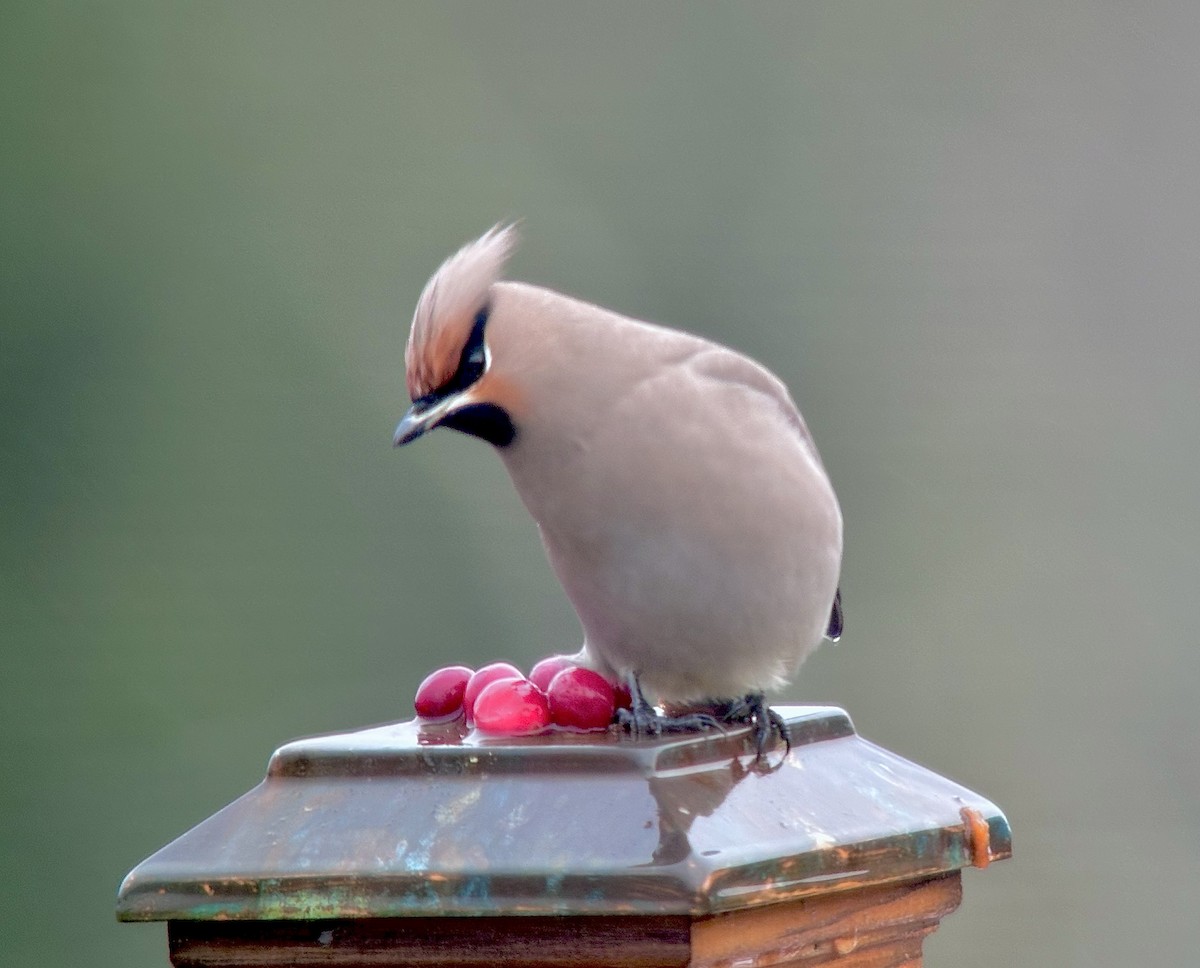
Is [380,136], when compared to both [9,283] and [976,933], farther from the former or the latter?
[976,933]

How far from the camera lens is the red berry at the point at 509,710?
5.39 ft

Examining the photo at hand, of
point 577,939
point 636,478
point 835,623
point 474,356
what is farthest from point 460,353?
point 577,939

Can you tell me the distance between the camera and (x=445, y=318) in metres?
2.16

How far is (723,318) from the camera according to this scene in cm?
740

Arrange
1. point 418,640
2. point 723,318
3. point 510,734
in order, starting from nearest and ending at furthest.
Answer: point 510,734 → point 418,640 → point 723,318

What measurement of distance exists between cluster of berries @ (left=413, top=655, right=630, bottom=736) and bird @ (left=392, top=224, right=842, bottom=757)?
1.15ft

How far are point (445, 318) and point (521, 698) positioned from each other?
23.6 inches

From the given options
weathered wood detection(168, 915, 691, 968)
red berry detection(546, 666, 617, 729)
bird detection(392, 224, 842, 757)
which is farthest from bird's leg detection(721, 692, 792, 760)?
weathered wood detection(168, 915, 691, 968)

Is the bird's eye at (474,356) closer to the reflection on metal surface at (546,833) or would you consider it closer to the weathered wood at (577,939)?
the reflection on metal surface at (546,833)

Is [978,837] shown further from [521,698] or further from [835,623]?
[835,623]

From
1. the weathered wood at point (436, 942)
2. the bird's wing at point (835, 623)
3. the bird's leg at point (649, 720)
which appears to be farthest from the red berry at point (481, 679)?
the bird's wing at point (835, 623)

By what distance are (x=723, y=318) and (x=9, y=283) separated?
7.91 feet

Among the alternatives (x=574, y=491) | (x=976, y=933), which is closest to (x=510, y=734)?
(x=574, y=491)

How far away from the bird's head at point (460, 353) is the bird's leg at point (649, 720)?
30cm
